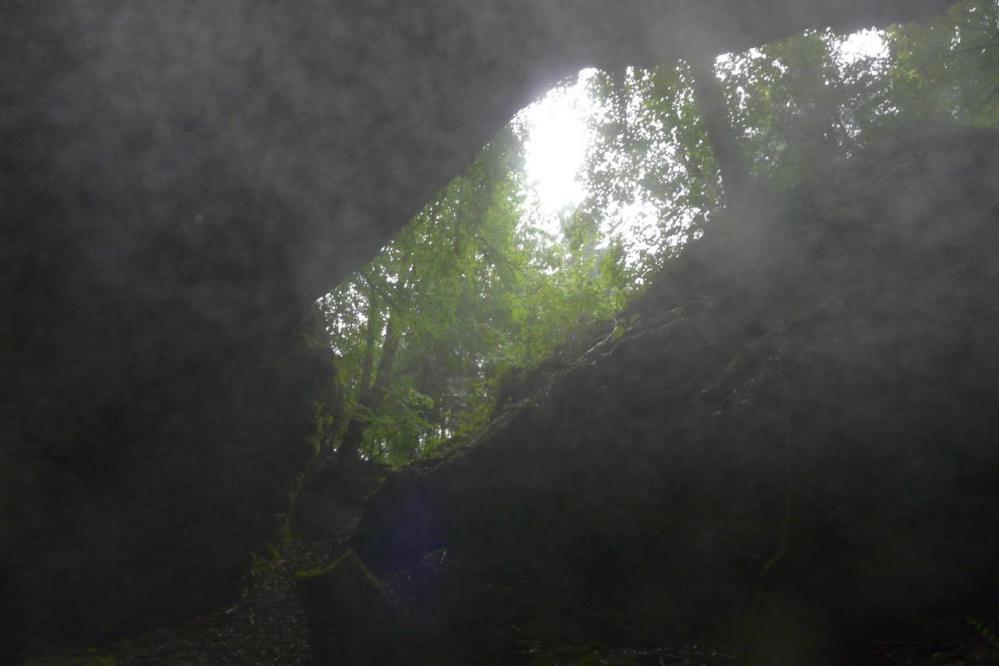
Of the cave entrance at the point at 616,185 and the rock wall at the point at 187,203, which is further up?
the cave entrance at the point at 616,185

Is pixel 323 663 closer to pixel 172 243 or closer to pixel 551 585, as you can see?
pixel 551 585

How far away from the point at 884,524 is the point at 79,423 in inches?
189

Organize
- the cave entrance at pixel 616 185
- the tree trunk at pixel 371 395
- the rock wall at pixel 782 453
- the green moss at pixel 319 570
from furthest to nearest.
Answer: the tree trunk at pixel 371 395, the cave entrance at pixel 616 185, the green moss at pixel 319 570, the rock wall at pixel 782 453

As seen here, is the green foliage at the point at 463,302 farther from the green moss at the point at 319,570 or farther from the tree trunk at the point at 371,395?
the green moss at the point at 319,570

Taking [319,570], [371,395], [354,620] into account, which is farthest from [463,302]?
[354,620]

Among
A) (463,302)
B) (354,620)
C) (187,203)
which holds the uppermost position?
(463,302)

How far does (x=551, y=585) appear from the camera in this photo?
5.05 metres

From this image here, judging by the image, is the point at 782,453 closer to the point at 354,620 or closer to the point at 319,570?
the point at 354,620

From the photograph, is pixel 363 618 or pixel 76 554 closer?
pixel 76 554

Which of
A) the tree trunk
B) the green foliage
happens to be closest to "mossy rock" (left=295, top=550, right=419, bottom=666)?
the green foliage

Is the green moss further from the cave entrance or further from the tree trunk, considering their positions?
the tree trunk

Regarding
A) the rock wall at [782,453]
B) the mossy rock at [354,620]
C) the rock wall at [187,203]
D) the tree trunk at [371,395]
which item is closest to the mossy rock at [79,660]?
the rock wall at [187,203]

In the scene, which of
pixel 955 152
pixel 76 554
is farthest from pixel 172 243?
pixel 955 152

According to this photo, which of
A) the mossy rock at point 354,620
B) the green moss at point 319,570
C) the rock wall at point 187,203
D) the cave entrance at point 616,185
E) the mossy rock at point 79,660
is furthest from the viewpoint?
the cave entrance at point 616,185
